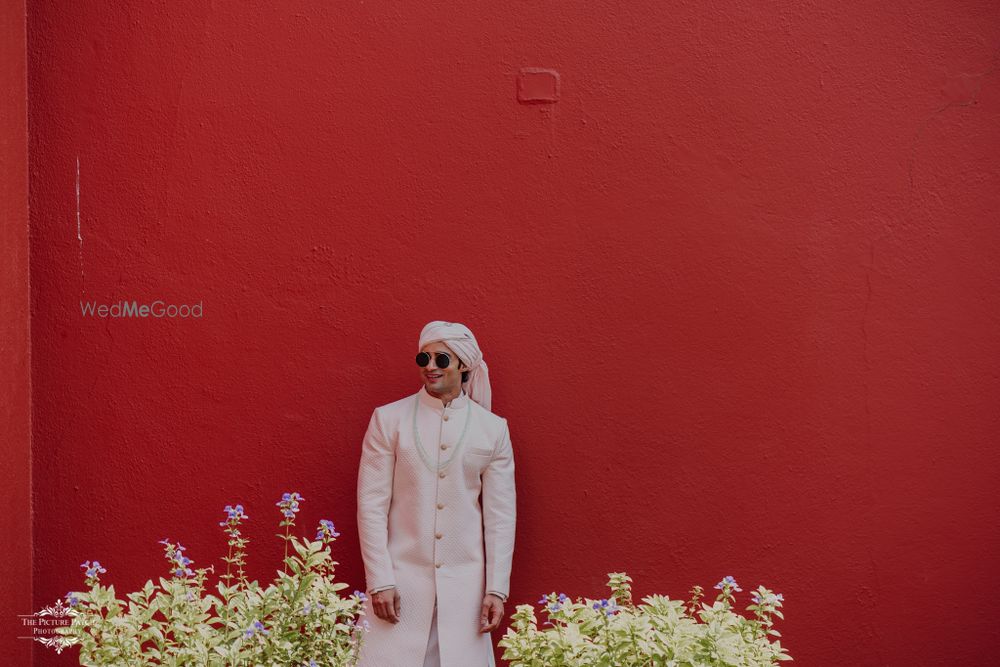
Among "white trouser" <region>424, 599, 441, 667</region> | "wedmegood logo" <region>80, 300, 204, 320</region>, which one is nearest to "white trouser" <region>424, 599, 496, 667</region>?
"white trouser" <region>424, 599, 441, 667</region>

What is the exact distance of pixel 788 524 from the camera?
4434 millimetres

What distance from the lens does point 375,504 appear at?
160 inches

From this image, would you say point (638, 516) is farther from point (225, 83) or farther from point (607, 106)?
point (225, 83)

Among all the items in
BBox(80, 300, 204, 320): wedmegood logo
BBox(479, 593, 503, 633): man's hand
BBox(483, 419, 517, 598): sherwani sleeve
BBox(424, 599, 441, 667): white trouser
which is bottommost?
BBox(424, 599, 441, 667): white trouser

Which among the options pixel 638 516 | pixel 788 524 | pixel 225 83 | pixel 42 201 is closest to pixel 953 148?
pixel 788 524

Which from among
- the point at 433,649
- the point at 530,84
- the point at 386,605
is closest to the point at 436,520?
the point at 386,605

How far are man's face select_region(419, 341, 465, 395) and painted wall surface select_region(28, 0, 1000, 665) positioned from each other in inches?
14.3

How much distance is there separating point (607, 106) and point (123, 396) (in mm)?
2509

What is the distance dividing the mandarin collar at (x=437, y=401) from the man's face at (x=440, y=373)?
0.10ft

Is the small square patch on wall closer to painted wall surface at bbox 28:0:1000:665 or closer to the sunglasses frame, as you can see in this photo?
painted wall surface at bbox 28:0:1000:665

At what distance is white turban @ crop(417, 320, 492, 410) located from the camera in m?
4.05

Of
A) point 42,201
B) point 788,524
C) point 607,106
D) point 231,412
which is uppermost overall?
point 607,106

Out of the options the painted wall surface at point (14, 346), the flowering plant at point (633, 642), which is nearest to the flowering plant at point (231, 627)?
the flowering plant at point (633, 642)

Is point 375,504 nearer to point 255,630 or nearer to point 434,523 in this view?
point 434,523
